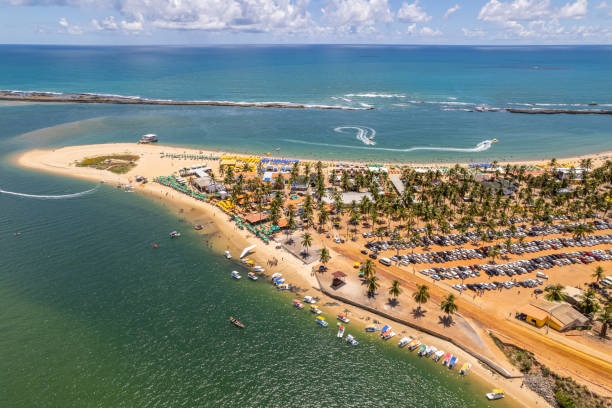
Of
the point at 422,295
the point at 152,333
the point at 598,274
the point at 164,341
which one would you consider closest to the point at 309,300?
the point at 422,295

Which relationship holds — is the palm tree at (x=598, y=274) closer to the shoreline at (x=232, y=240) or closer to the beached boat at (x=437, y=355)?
the shoreline at (x=232, y=240)

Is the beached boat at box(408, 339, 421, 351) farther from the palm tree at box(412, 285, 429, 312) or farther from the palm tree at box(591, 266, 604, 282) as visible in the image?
the palm tree at box(591, 266, 604, 282)

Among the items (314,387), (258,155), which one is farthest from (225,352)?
(258,155)

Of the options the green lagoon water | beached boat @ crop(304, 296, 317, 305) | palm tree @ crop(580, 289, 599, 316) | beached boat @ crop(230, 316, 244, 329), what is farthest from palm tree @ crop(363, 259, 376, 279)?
palm tree @ crop(580, 289, 599, 316)

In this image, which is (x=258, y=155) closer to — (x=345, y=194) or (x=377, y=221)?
(x=345, y=194)

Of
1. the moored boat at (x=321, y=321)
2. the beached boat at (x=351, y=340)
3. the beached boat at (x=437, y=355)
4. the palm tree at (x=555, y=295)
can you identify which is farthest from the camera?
the palm tree at (x=555, y=295)

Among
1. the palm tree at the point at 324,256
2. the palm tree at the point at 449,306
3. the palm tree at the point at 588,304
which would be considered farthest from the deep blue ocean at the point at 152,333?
the palm tree at the point at 588,304
